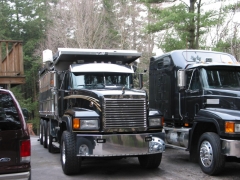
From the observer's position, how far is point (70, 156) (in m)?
6.93

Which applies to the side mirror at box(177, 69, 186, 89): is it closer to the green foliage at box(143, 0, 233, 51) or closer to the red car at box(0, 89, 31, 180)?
the red car at box(0, 89, 31, 180)

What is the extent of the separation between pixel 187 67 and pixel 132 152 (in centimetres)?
292

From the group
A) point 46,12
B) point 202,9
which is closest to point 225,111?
point 202,9

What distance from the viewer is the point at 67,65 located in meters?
9.20

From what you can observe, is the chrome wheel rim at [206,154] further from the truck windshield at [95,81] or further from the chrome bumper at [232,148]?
the truck windshield at [95,81]

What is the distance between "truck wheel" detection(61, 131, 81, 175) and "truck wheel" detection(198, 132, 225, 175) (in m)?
2.68

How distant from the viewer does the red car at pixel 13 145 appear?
477cm

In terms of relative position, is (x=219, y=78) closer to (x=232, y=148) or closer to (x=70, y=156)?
(x=232, y=148)

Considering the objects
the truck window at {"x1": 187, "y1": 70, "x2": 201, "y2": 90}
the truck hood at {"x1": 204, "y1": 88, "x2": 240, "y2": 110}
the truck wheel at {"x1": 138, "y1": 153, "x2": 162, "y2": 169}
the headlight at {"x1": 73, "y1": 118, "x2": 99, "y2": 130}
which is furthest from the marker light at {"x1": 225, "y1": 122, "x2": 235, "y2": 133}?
the headlight at {"x1": 73, "y1": 118, "x2": 99, "y2": 130}

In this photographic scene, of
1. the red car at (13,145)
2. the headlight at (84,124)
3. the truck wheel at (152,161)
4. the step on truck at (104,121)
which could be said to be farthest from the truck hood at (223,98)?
the red car at (13,145)

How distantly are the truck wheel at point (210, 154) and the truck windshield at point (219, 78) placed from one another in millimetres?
1250

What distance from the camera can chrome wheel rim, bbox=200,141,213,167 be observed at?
700 centimetres

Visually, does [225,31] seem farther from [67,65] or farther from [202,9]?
[67,65]

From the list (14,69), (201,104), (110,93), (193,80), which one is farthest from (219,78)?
(14,69)
